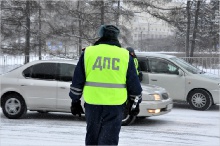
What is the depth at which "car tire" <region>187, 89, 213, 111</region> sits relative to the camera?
11539mm

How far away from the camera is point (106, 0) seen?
24531 mm

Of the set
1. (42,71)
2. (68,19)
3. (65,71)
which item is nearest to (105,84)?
(65,71)

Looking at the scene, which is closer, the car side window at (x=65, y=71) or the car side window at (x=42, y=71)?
the car side window at (x=65, y=71)

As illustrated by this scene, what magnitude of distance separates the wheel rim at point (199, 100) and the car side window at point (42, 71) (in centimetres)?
441

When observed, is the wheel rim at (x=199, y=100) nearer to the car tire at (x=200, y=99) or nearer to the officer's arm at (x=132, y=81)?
the car tire at (x=200, y=99)

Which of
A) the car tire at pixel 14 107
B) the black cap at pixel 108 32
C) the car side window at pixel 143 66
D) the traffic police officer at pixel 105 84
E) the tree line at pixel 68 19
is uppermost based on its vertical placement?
the tree line at pixel 68 19

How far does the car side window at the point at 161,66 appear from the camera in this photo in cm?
1195

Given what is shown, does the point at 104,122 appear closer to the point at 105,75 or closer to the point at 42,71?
the point at 105,75

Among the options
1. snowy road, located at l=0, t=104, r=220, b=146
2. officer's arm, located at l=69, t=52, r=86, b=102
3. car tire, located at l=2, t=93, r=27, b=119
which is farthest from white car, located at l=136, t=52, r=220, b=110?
officer's arm, located at l=69, t=52, r=86, b=102

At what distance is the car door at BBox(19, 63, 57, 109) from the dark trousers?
520 cm

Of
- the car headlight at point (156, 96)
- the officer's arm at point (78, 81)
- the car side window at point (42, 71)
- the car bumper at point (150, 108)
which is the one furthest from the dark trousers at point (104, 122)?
the car side window at point (42, 71)

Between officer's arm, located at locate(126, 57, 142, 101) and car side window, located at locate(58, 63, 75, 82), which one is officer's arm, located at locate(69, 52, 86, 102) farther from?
car side window, located at locate(58, 63, 75, 82)

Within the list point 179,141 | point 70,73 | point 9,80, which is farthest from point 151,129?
point 9,80

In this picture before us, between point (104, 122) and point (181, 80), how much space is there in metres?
7.98
